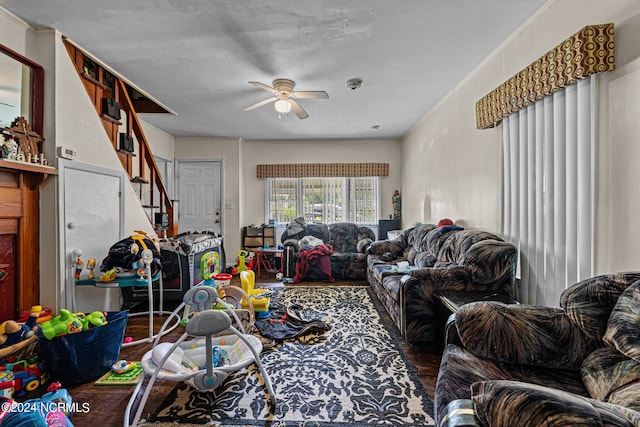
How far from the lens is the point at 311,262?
4.57 meters

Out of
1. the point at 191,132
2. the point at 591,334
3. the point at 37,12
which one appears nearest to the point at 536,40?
the point at 591,334

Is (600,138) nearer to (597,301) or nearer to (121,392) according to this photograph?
(597,301)

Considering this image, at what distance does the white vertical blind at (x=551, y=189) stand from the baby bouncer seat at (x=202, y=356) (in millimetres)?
2061

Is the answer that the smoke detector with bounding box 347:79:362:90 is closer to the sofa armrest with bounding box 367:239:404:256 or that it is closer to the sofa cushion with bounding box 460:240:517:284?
the sofa cushion with bounding box 460:240:517:284

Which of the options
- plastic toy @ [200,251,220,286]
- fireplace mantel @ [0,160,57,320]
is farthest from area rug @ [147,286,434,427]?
plastic toy @ [200,251,220,286]

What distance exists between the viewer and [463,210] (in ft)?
11.1

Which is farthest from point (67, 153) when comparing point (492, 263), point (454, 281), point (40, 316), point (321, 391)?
point (492, 263)

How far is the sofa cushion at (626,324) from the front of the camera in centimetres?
102

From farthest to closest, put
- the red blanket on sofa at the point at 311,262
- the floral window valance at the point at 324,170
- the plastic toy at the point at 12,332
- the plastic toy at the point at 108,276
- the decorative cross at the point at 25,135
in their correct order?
1. the floral window valance at the point at 324,170
2. the red blanket on sofa at the point at 311,262
3. the plastic toy at the point at 108,276
4. the decorative cross at the point at 25,135
5. the plastic toy at the point at 12,332

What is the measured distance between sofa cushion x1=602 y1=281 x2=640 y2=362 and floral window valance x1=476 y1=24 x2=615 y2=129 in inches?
50.0

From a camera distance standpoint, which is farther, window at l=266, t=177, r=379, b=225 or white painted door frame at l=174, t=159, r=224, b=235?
window at l=266, t=177, r=379, b=225

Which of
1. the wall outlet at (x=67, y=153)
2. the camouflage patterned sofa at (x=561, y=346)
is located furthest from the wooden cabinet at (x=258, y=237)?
the camouflage patterned sofa at (x=561, y=346)

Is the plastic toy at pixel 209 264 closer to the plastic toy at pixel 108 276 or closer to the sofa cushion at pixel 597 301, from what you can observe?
the plastic toy at pixel 108 276

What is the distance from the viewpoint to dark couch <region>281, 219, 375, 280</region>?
4574 millimetres
